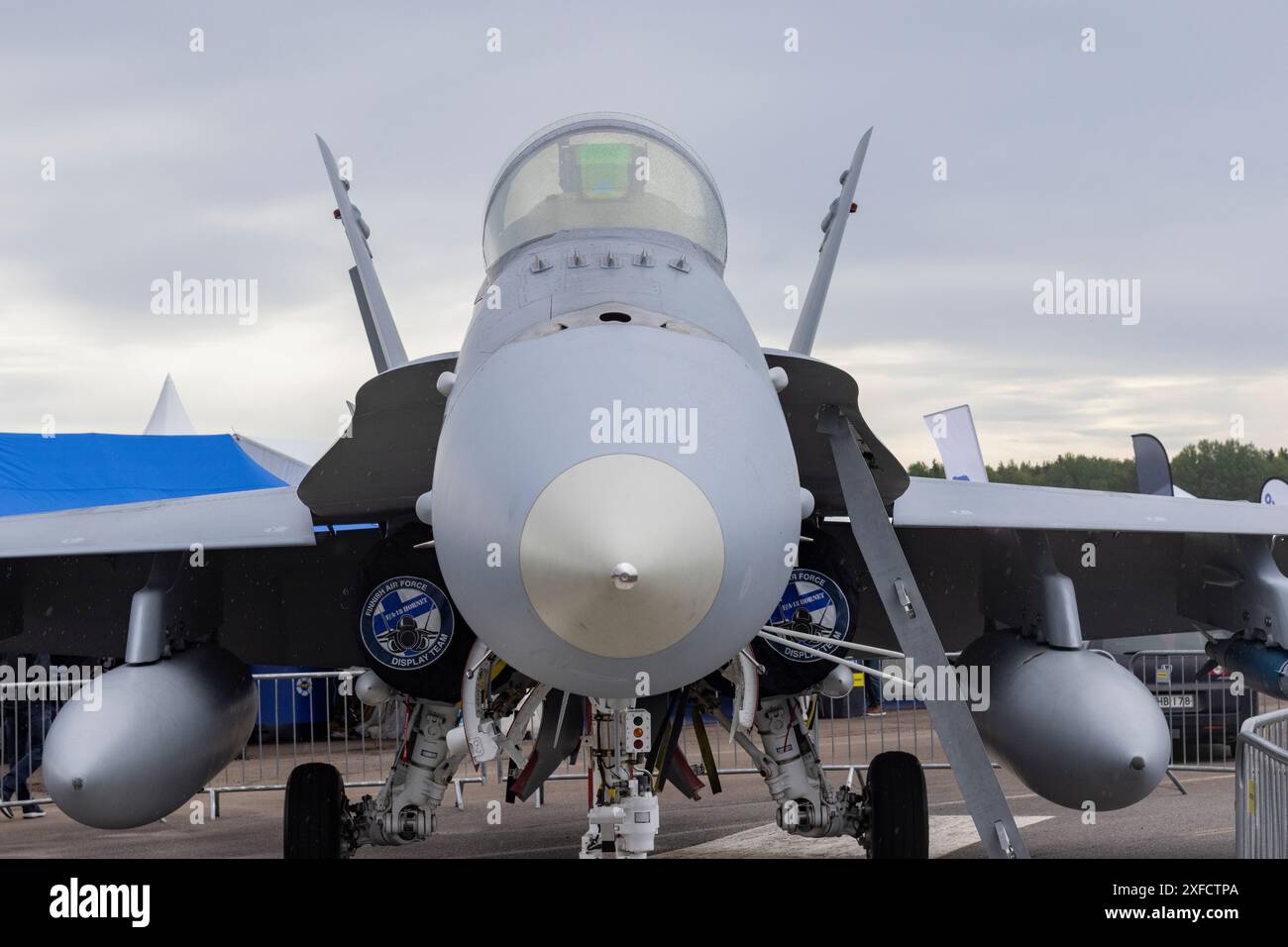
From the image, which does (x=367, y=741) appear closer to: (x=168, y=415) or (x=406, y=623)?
(x=168, y=415)

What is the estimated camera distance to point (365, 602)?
5676 mm

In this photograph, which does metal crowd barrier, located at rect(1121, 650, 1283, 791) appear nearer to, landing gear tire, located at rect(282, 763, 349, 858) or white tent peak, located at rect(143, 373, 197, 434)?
landing gear tire, located at rect(282, 763, 349, 858)

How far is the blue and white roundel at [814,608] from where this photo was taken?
5707 mm

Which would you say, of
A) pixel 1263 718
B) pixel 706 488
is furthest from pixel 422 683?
pixel 1263 718

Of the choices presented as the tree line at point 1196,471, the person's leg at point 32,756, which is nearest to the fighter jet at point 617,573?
the person's leg at point 32,756

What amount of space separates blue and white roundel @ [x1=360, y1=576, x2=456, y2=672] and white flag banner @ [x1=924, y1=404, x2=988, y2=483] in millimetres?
16033

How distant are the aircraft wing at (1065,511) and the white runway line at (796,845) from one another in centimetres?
282

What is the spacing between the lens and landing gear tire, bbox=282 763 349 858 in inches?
274

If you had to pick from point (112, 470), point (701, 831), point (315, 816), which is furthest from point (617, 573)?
point (112, 470)

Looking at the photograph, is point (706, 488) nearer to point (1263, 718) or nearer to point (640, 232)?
point (640, 232)

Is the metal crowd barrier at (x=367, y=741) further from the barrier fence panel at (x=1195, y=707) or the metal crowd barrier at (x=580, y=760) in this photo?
the barrier fence panel at (x=1195, y=707)

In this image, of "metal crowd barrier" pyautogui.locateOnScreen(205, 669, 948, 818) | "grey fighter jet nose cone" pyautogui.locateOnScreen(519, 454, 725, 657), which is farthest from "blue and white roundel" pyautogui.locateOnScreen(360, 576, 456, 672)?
"metal crowd barrier" pyautogui.locateOnScreen(205, 669, 948, 818)

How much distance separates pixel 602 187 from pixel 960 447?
16641 mm

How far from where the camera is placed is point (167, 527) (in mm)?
6777
